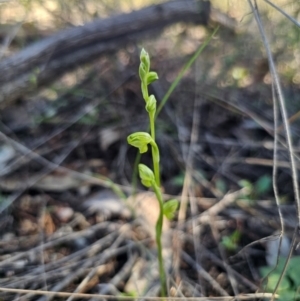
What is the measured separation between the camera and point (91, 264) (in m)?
1.23

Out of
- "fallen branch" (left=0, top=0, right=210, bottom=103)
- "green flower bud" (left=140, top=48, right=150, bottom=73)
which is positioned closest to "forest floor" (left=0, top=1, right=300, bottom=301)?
"fallen branch" (left=0, top=0, right=210, bottom=103)

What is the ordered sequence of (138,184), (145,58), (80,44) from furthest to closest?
(80,44) → (138,184) → (145,58)

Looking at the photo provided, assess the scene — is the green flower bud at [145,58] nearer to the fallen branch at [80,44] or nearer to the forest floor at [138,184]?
the forest floor at [138,184]

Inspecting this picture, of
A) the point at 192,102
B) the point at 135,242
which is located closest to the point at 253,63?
the point at 192,102

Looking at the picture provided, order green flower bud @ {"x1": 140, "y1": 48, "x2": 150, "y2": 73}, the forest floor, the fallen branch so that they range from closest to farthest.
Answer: green flower bud @ {"x1": 140, "y1": 48, "x2": 150, "y2": 73}
the forest floor
the fallen branch

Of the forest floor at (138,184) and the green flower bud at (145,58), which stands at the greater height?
the green flower bud at (145,58)

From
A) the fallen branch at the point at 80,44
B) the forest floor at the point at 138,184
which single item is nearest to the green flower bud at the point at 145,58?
the forest floor at the point at 138,184

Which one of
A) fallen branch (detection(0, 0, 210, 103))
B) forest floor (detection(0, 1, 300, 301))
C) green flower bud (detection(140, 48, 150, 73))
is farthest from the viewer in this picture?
fallen branch (detection(0, 0, 210, 103))

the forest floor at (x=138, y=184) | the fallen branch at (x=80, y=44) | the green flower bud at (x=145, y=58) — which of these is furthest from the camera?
the fallen branch at (x=80, y=44)

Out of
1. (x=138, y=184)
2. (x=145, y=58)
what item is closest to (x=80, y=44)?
(x=138, y=184)

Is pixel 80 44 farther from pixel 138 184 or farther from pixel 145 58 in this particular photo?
pixel 145 58

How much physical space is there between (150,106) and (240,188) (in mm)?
806

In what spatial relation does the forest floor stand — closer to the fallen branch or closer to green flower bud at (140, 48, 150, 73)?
the fallen branch

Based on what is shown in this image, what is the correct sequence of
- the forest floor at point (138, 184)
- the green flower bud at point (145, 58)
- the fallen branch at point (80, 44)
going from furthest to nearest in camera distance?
the fallen branch at point (80, 44) < the forest floor at point (138, 184) < the green flower bud at point (145, 58)
